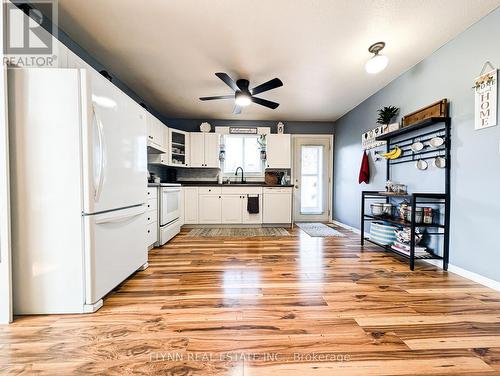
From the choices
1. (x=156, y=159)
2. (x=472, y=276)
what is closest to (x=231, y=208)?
(x=156, y=159)

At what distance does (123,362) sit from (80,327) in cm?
50

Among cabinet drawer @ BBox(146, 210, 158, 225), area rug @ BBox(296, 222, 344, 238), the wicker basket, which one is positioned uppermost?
the wicker basket

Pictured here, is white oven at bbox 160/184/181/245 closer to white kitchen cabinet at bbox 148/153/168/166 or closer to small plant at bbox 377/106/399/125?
white kitchen cabinet at bbox 148/153/168/166

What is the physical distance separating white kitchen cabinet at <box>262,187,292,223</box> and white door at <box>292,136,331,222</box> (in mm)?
725

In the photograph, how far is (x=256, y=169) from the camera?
5.14 meters

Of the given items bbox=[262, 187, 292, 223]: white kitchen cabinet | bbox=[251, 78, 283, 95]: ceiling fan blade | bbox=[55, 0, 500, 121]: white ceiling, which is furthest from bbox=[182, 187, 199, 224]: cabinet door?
bbox=[251, 78, 283, 95]: ceiling fan blade

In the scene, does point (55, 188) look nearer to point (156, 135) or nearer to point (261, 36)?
point (261, 36)

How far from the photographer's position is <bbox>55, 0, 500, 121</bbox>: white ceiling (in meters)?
1.80

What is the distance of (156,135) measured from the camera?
368 centimetres

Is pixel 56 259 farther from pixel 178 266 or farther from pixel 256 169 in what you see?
pixel 256 169

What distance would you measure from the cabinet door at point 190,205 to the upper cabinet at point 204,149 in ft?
2.01

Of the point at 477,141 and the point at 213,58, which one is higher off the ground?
the point at 213,58

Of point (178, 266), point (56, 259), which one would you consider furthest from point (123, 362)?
point (178, 266)

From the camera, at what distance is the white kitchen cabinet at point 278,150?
486cm
